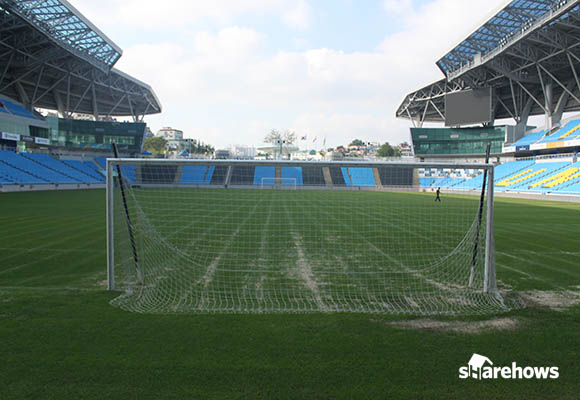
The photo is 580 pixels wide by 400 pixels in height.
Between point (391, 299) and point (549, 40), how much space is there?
118ft

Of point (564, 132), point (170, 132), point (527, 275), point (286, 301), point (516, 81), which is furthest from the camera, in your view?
point (170, 132)

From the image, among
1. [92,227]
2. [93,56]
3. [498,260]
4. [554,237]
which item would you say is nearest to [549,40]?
[554,237]

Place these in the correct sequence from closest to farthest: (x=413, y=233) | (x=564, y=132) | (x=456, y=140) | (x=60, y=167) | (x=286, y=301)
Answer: (x=286, y=301) < (x=413, y=233) < (x=564, y=132) < (x=60, y=167) < (x=456, y=140)

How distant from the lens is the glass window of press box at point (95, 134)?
45469 millimetres

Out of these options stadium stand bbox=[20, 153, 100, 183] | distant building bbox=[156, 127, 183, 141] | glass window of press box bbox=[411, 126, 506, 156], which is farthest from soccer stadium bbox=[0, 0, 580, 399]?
distant building bbox=[156, 127, 183, 141]

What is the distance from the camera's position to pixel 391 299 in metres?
4.95

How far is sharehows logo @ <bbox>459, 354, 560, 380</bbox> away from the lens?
2.98m

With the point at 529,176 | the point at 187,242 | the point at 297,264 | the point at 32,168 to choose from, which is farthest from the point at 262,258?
the point at 529,176

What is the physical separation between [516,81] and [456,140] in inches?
551

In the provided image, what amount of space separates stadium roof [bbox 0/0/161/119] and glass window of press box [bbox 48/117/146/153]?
3546 millimetres

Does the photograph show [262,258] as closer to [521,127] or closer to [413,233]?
[413,233]

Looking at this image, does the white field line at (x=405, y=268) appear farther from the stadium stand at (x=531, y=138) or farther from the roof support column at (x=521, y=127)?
the roof support column at (x=521, y=127)

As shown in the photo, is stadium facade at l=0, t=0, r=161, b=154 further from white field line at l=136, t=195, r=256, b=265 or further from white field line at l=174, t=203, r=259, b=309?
white field line at l=174, t=203, r=259, b=309

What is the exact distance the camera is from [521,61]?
123ft
